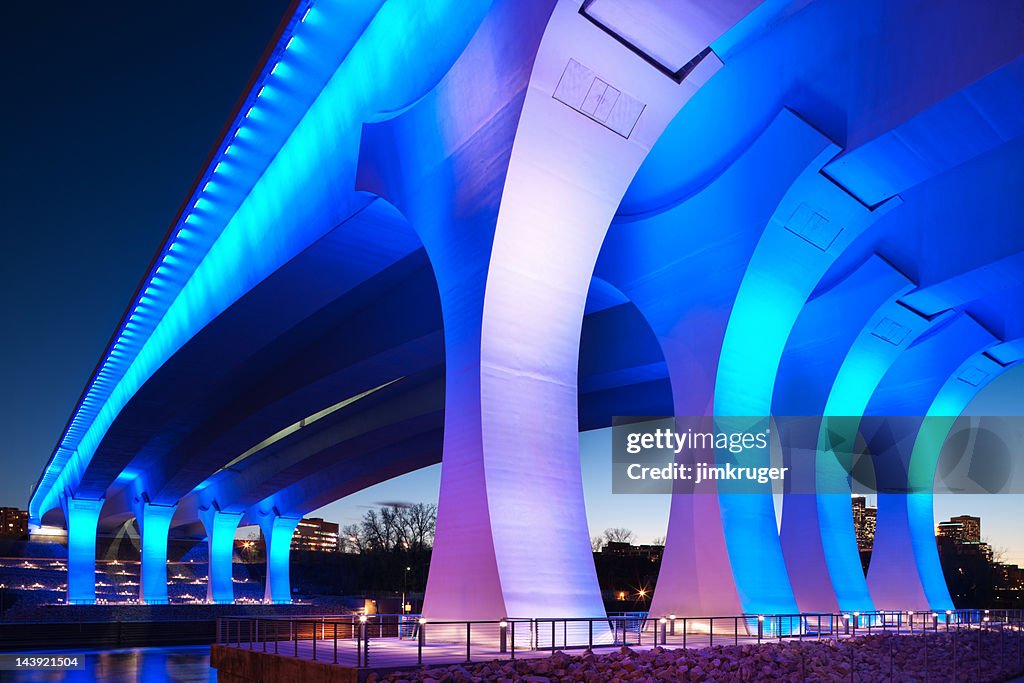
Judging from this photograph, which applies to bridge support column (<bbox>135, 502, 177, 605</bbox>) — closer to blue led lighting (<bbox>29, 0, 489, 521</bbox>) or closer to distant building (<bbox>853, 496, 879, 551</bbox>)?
blue led lighting (<bbox>29, 0, 489, 521</bbox>)

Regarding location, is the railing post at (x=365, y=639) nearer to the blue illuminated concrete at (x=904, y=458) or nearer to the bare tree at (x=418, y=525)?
the blue illuminated concrete at (x=904, y=458)

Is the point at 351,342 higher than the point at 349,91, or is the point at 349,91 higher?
the point at 349,91

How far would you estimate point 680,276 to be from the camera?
17844mm

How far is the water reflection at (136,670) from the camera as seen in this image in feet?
58.1

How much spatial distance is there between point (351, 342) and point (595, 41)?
48.1ft

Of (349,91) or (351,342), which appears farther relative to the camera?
(351,342)

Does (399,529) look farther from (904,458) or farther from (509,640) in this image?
(509,640)

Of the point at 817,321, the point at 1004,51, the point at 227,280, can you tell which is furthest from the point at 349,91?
the point at 817,321

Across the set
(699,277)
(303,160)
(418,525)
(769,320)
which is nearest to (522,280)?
(699,277)

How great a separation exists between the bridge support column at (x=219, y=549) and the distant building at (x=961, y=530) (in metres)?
57.6

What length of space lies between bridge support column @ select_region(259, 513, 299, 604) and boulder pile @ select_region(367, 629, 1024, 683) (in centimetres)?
5326

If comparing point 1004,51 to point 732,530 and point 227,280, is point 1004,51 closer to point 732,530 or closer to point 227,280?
point 732,530

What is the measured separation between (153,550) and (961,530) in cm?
6659

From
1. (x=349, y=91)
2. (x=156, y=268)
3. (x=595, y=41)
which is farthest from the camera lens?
(x=156, y=268)
